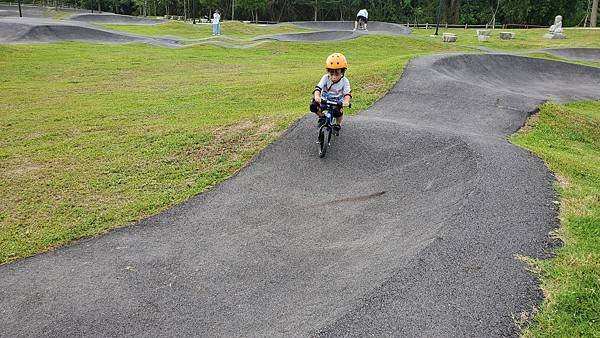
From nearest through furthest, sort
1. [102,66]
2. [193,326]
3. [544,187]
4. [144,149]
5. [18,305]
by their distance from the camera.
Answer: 1. [193,326]
2. [18,305]
3. [544,187]
4. [144,149]
5. [102,66]

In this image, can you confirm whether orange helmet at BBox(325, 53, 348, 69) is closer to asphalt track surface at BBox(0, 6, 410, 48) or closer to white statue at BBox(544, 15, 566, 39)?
asphalt track surface at BBox(0, 6, 410, 48)

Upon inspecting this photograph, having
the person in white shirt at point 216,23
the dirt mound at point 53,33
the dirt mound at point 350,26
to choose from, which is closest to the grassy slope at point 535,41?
the dirt mound at point 350,26

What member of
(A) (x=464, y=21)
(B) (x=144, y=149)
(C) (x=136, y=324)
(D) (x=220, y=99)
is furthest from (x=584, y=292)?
(A) (x=464, y=21)

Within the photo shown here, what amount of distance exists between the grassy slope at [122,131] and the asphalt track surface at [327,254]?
817 mm

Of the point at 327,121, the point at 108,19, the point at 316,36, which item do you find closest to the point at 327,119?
the point at 327,121

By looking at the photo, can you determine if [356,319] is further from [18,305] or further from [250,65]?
[250,65]

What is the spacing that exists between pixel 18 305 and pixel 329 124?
5.87 metres

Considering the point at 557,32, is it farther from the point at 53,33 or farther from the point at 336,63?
the point at 53,33

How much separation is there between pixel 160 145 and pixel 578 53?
31.4 m

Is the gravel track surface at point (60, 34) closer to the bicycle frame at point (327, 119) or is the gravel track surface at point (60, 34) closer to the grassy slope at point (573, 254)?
the bicycle frame at point (327, 119)

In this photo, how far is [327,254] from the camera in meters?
6.19

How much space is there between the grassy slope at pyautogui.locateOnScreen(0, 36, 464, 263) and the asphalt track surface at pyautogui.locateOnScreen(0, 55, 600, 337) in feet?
2.68

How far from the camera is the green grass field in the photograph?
6027 millimetres

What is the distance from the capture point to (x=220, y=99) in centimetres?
1581
